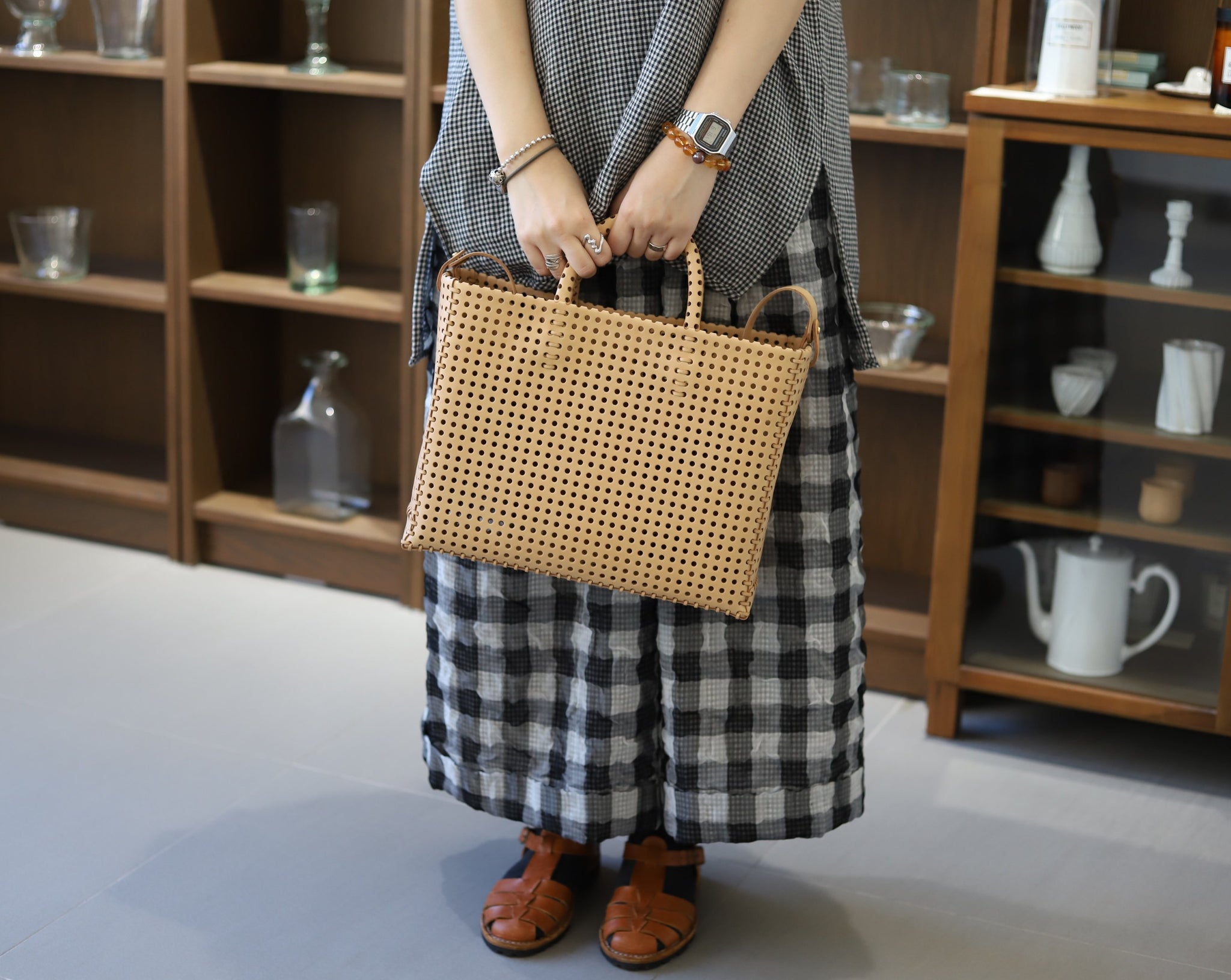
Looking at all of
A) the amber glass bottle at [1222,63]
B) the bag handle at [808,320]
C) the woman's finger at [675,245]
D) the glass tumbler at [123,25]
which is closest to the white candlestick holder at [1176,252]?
the amber glass bottle at [1222,63]

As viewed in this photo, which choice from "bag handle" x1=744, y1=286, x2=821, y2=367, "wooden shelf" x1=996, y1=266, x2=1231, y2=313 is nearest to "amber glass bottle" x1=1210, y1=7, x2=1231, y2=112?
"wooden shelf" x1=996, y1=266, x2=1231, y2=313

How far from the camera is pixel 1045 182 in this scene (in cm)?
→ 200

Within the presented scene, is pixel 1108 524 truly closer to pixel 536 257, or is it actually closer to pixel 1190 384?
pixel 1190 384

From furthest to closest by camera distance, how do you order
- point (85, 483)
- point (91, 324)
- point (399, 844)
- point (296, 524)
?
point (91, 324), point (85, 483), point (296, 524), point (399, 844)

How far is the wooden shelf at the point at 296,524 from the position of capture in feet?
8.63

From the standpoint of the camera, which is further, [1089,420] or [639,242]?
[1089,420]

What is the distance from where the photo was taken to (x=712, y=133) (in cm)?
130

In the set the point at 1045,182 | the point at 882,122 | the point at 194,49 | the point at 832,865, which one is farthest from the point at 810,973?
the point at 194,49

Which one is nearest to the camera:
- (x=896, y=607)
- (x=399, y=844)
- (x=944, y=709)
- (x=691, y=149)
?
(x=691, y=149)

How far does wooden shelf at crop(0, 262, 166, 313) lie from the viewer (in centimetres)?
271

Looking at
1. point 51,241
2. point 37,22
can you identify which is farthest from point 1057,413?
point 37,22

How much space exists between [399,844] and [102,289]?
1.40m

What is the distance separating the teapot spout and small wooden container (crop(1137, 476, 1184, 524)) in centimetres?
17

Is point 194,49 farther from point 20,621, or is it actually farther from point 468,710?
point 468,710
